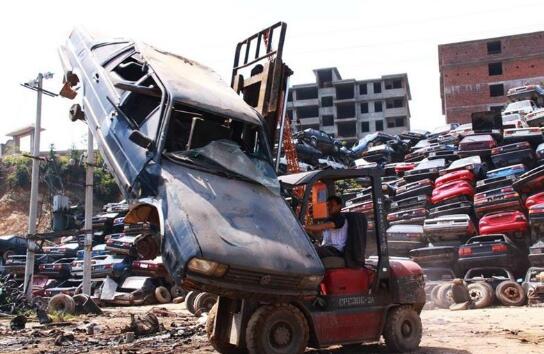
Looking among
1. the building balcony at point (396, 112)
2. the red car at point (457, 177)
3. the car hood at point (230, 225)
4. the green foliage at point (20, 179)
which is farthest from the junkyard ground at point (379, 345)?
the building balcony at point (396, 112)

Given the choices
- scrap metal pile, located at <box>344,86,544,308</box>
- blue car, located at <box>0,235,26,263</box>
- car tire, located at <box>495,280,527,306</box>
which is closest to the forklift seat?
scrap metal pile, located at <box>344,86,544,308</box>

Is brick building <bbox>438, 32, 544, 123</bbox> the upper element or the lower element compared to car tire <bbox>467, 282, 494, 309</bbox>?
upper

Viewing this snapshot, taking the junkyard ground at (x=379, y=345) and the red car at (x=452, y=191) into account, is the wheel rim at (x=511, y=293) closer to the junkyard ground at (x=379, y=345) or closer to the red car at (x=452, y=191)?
the junkyard ground at (x=379, y=345)

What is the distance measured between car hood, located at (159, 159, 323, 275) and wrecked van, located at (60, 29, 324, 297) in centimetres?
1

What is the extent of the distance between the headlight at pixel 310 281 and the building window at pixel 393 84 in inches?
2508

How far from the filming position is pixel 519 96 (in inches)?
1155

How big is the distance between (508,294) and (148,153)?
8.38m

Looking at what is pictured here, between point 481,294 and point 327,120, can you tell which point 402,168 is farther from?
point 327,120

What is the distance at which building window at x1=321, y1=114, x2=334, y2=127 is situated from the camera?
68.4 metres

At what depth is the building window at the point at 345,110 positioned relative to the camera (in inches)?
2688

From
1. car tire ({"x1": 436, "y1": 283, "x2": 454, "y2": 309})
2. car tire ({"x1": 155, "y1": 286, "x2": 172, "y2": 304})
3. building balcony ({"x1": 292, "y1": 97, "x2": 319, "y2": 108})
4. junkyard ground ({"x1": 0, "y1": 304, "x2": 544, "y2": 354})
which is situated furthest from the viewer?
building balcony ({"x1": 292, "y1": 97, "x2": 319, "y2": 108})

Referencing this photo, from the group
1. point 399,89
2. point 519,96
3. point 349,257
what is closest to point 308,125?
point 399,89

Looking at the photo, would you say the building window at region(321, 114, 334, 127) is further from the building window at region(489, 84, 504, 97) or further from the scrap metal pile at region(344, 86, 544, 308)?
the scrap metal pile at region(344, 86, 544, 308)

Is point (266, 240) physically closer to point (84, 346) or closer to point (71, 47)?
point (84, 346)
